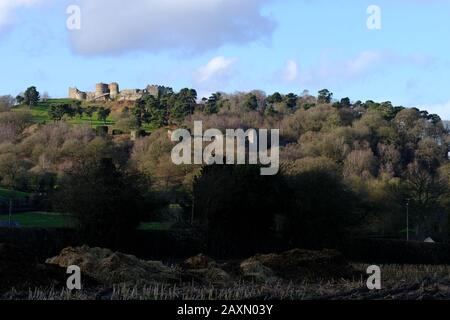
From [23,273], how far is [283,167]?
135 feet

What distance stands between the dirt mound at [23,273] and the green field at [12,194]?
206 ft

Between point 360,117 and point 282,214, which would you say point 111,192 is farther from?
point 360,117

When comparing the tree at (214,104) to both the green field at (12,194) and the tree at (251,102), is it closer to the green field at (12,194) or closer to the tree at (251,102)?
the tree at (251,102)

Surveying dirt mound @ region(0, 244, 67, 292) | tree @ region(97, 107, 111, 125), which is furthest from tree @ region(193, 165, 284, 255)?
tree @ region(97, 107, 111, 125)

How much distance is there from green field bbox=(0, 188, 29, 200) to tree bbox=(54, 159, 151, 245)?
121 feet

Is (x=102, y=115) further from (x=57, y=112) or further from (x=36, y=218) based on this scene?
(x=36, y=218)

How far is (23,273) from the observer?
2386cm

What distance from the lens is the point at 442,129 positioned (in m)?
160

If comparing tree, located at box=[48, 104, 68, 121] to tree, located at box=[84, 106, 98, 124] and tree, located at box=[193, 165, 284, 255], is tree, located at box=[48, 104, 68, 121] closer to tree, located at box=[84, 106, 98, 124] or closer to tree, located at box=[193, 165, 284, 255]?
tree, located at box=[84, 106, 98, 124]

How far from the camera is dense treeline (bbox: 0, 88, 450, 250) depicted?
55.2 metres

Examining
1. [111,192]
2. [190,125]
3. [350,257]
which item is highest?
[190,125]

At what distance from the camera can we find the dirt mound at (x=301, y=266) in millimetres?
32525
